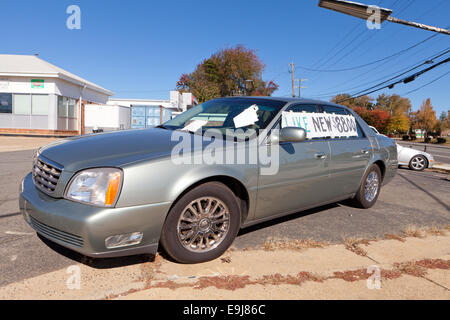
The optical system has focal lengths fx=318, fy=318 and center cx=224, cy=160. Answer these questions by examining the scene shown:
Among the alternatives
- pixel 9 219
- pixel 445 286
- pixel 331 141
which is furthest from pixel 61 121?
pixel 445 286

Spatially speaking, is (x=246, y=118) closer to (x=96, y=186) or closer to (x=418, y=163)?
(x=96, y=186)

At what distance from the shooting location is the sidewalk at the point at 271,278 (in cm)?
225

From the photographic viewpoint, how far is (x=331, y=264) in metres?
2.84

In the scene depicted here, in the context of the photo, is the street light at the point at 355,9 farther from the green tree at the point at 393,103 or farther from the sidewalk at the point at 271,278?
the green tree at the point at 393,103

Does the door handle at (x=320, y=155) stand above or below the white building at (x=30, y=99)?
below

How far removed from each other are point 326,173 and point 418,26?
369 inches

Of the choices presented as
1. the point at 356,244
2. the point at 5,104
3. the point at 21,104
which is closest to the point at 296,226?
the point at 356,244

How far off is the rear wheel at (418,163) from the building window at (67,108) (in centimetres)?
2111

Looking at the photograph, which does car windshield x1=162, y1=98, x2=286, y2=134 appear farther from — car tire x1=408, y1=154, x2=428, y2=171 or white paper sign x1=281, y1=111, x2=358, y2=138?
car tire x1=408, y1=154, x2=428, y2=171

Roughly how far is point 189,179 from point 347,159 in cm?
243

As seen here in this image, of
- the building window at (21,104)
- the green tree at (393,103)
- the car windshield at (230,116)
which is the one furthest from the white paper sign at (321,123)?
the green tree at (393,103)

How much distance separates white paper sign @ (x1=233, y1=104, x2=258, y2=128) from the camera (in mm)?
3367

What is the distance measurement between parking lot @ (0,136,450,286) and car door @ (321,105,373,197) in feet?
1.55

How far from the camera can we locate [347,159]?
13.4 ft
